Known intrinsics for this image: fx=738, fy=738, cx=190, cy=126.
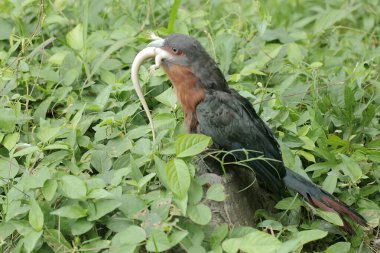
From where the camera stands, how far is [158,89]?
5.08m

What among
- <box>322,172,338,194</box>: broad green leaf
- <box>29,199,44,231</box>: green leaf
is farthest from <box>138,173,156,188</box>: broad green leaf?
<box>322,172,338,194</box>: broad green leaf

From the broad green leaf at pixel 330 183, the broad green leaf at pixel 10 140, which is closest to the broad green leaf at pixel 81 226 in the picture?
the broad green leaf at pixel 10 140

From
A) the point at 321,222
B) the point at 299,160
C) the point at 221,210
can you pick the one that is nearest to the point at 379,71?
the point at 299,160

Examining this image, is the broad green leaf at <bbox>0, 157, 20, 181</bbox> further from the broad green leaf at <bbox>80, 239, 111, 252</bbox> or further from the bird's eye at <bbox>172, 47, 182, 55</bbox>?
the bird's eye at <bbox>172, 47, 182, 55</bbox>

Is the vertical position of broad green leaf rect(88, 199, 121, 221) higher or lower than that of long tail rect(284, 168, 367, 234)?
higher

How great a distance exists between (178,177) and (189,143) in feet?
0.71

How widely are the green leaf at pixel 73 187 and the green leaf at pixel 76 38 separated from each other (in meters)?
1.87

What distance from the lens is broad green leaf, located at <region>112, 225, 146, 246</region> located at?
341 centimetres

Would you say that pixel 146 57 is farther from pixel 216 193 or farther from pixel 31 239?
pixel 31 239

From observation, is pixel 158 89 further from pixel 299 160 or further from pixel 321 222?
pixel 321 222

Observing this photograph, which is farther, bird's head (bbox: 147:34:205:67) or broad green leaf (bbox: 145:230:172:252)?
bird's head (bbox: 147:34:205:67)

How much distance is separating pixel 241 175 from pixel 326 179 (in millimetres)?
550

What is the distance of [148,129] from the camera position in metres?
4.40

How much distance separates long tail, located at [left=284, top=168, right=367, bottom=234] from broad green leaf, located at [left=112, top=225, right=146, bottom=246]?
3.88 feet
